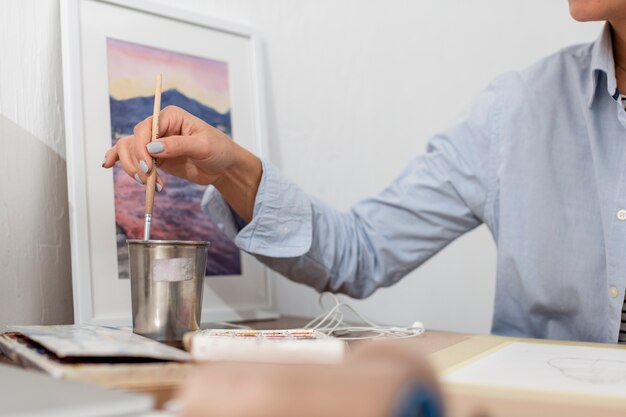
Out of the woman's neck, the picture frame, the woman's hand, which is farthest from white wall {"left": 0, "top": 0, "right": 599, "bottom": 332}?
the woman's hand

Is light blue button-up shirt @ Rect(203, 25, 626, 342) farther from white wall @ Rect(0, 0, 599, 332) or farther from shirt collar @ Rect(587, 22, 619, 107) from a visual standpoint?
white wall @ Rect(0, 0, 599, 332)

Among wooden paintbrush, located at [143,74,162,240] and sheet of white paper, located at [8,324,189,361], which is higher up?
wooden paintbrush, located at [143,74,162,240]

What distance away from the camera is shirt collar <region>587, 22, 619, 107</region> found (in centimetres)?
95

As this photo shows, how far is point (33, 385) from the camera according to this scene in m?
0.46

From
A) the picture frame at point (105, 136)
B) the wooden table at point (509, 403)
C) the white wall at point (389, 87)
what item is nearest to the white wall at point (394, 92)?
the white wall at point (389, 87)

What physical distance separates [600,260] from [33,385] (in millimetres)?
738

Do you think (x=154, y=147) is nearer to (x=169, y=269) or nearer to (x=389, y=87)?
(x=169, y=269)

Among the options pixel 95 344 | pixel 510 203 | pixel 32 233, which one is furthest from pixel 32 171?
pixel 510 203

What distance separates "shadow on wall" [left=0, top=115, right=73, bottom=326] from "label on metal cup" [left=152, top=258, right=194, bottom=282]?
0.87 ft

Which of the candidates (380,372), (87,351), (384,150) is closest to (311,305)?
(384,150)

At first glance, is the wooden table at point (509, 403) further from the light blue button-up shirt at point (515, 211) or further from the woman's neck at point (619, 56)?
the woman's neck at point (619, 56)

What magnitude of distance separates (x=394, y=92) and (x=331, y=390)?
1.05 meters

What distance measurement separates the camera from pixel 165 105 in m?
1.04

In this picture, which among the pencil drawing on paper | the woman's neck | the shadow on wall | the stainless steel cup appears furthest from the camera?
the woman's neck
